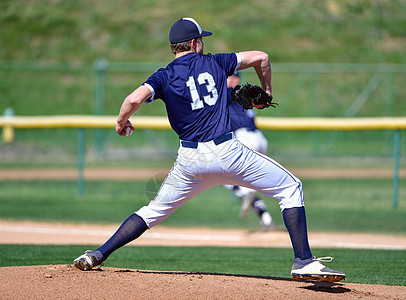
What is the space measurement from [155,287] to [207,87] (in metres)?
1.53

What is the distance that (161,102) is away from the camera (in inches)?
922

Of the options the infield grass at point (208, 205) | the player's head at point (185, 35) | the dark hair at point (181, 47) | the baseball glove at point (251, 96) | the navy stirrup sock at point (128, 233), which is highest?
the player's head at point (185, 35)

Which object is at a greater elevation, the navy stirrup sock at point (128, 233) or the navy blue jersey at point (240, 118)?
the navy blue jersey at point (240, 118)

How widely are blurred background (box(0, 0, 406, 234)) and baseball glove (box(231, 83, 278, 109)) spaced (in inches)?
35.1

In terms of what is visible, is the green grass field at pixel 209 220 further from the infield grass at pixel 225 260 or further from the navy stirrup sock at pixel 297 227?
the navy stirrup sock at pixel 297 227

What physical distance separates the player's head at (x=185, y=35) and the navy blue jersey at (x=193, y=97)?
0.14 m

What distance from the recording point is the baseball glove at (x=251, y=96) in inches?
186

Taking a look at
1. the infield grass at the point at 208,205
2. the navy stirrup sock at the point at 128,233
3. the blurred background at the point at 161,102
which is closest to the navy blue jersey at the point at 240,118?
the infield grass at the point at 208,205

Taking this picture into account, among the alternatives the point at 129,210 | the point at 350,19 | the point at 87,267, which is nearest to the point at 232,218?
the point at 129,210

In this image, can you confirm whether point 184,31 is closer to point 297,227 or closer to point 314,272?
point 297,227

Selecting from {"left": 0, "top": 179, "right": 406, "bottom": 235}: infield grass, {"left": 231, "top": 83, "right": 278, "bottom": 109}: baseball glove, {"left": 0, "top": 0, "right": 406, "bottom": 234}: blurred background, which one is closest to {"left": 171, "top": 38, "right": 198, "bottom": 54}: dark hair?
{"left": 231, "top": 83, "right": 278, "bottom": 109}: baseball glove

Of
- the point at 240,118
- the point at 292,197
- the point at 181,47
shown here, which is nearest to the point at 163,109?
the point at 240,118

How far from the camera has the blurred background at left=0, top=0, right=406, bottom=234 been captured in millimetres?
11992

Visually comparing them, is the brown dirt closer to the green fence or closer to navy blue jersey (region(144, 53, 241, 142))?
navy blue jersey (region(144, 53, 241, 142))
